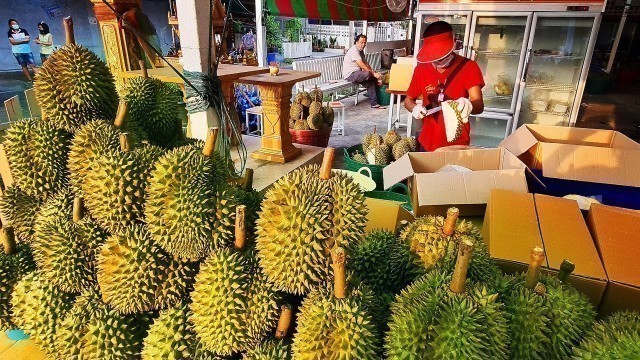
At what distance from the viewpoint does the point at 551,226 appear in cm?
168

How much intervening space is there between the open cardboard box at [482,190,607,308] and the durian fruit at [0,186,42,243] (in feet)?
6.00

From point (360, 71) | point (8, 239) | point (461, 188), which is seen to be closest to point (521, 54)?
point (360, 71)

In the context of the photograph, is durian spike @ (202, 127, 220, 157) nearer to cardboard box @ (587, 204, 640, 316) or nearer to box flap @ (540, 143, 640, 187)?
cardboard box @ (587, 204, 640, 316)

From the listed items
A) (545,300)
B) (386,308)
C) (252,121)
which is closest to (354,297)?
(386,308)

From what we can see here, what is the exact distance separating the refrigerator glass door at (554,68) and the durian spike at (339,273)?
237 inches

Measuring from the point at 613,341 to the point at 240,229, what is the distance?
0.97 meters

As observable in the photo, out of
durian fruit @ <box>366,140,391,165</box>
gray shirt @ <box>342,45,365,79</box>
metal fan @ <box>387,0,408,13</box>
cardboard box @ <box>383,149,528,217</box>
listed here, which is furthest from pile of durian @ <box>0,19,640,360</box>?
metal fan @ <box>387,0,408,13</box>

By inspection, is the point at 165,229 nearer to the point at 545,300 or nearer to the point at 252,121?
the point at 545,300

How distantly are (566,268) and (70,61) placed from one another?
1768 mm

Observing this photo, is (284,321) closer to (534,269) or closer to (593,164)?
(534,269)

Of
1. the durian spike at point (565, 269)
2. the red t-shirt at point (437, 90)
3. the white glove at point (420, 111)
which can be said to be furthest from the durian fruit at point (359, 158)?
the durian spike at point (565, 269)

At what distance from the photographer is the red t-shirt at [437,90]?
3.21m

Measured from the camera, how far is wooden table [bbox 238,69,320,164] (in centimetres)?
366

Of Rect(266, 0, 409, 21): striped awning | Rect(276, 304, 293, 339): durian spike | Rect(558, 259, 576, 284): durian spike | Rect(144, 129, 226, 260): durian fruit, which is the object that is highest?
Rect(266, 0, 409, 21): striped awning
